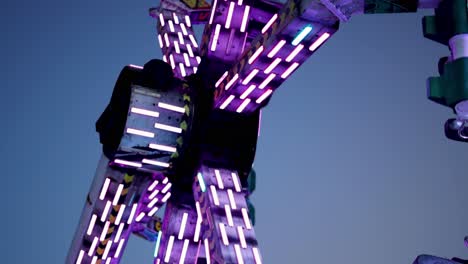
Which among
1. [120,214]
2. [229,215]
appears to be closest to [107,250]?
[120,214]

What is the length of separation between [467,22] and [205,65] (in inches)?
173

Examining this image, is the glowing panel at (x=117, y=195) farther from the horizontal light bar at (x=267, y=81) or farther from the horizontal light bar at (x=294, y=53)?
the horizontal light bar at (x=294, y=53)

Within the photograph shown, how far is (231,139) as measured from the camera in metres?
7.25

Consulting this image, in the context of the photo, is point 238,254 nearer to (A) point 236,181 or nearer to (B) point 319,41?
(A) point 236,181

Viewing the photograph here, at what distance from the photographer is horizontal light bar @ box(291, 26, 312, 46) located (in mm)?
5234

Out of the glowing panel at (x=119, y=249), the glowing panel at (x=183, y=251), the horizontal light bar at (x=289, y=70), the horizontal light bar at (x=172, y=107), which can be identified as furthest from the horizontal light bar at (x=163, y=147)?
the glowing panel at (x=119, y=249)

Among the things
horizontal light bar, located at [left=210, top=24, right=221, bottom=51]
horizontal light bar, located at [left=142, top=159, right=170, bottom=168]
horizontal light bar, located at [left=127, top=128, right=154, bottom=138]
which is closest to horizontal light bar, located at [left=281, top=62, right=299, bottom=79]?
horizontal light bar, located at [left=210, top=24, right=221, bottom=51]

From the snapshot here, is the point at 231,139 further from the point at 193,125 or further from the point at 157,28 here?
the point at 157,28

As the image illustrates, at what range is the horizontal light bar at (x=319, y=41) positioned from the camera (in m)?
5.29

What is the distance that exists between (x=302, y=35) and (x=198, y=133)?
7.60 ft

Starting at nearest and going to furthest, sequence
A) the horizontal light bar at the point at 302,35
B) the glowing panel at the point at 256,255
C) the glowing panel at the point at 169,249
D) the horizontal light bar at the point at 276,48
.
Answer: the horizontal light bar at the point at 302,35
the horizontal light bar at the point at 276,48
the glowing panel at the point at 256,255
the glowing panel at the point at 169,249

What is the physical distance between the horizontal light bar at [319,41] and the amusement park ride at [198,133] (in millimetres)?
10

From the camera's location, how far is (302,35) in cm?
536

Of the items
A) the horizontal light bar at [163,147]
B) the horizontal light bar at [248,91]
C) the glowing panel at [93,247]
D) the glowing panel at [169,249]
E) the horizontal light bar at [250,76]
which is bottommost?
the glowing panel at [93,247]
